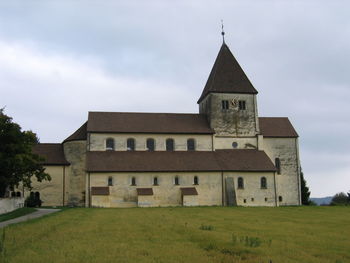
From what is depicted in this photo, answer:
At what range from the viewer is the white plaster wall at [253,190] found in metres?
56.5

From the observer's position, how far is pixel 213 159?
189 ft

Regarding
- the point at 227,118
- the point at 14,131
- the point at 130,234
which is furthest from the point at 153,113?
the point at 130,234

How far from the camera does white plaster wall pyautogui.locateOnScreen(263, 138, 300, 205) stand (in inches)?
2408

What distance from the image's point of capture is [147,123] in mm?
60906

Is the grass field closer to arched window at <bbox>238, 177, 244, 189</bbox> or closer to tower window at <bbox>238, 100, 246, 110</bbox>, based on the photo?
arched window at <bbox>238, 177, 244, 189</bbox>

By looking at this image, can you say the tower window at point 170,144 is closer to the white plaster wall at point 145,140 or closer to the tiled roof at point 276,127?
the white plaster wall at point 145,140

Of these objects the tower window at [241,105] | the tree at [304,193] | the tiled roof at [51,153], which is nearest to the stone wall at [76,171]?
the tiled roof at [51,153]

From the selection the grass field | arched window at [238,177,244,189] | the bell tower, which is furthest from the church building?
the grass field

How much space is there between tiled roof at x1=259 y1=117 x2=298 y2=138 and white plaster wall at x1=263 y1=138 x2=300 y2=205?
71 cm

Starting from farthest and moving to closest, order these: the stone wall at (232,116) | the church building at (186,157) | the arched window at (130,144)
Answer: the stone wall at (232,116), the arched window at (130,144), the church building at (186,157)

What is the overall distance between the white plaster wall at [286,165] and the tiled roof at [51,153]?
28.1 m

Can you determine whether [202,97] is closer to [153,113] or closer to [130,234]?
[153,113]

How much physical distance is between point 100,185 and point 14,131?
562 inches

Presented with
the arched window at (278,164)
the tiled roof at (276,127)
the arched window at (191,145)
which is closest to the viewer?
the arched window at (191,145)
